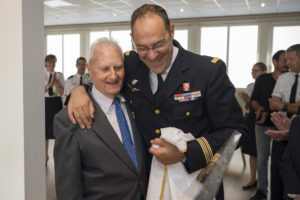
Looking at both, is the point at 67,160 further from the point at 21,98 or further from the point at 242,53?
the point at 242,53

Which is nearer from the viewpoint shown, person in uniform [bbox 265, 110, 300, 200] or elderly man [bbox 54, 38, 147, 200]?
elderly man [bbox 54, 38, 147, 200]

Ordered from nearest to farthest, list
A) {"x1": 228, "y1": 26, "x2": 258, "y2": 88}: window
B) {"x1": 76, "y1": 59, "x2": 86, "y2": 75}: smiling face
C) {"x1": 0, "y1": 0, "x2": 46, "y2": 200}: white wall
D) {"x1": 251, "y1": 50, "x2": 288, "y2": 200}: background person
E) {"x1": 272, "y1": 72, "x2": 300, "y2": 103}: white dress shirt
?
{"x1": 0, "y1": 0, "x2": 46, "y2": 200}: white wall
{"x1": 272, "y1": 72, "x2": 300, "y2": 103}: white dress shirt
{"x1": 251, "y1": 50, "x2": 288, "y2": 200}: background person
{"x1": 76, "y1": 59, "x2": 86, "y2": 75}: smiling face
{"x1": 228, "y1": 26, "x2": 258, "y2": 88}: window

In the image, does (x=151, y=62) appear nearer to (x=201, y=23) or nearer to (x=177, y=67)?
(x=177, y=67)

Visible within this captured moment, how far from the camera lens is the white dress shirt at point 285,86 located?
3.39 meters

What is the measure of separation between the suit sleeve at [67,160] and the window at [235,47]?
8961 millimetres

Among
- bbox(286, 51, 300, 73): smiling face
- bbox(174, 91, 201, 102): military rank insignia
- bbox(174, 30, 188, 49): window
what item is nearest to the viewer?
bbox(174, 91, 201, 102): military rank insignia

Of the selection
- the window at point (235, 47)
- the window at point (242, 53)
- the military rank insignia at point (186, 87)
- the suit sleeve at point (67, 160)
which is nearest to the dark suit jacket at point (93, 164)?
the suit sleeve at point (67, 160)

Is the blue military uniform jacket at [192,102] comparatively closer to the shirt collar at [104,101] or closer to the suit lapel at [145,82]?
the suit lapel at [145,82]

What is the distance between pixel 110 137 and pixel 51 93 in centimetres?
450

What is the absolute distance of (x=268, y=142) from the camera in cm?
377

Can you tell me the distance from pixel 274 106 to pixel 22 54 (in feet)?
9.49

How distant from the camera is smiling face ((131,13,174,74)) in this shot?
1109 millimetres

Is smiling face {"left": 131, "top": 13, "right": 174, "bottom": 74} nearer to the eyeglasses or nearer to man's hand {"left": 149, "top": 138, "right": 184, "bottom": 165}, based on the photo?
the eyeglasses

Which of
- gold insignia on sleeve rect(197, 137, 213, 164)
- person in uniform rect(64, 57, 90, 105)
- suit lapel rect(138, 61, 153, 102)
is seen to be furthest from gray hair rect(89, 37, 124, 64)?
person in uniform rect(64, 57, 90, 105)
